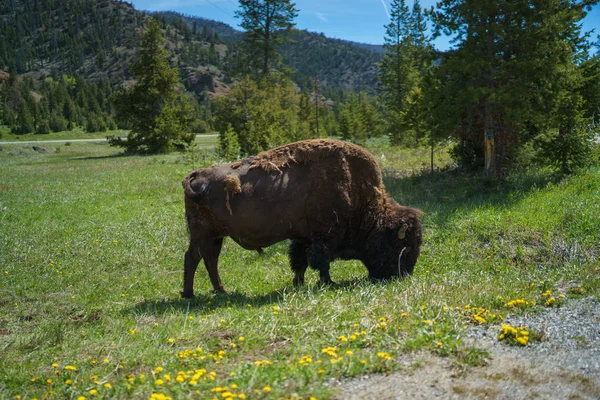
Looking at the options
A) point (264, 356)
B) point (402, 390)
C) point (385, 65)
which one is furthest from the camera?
point (385, 65)

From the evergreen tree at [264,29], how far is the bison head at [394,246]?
41977mm

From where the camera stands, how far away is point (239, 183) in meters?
7.57

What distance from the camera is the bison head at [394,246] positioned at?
25.5 feet

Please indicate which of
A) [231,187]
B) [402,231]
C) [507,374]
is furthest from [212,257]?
[507,374]

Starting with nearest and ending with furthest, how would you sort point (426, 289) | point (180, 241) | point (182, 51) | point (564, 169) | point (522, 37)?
point (426, 289) < point (180, 241) < point (564, 169) < point (522, 37) < point (182, 51)

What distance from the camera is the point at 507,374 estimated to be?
407 centimetres

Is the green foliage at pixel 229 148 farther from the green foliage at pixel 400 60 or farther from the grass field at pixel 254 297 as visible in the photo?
the green foliage at pixel 400 60

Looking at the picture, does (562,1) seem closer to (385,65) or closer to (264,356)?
(264,356)

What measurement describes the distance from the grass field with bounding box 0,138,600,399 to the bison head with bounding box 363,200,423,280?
0.32m

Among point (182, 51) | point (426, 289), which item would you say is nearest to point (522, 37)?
point (426, 289)

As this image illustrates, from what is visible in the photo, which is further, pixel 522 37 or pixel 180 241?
pixel 522 37

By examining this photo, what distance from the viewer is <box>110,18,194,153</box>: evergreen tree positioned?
133 feet

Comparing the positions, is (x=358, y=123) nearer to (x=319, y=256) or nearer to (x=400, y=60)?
(x=400, y=60)

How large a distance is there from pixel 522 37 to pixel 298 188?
429 inches
